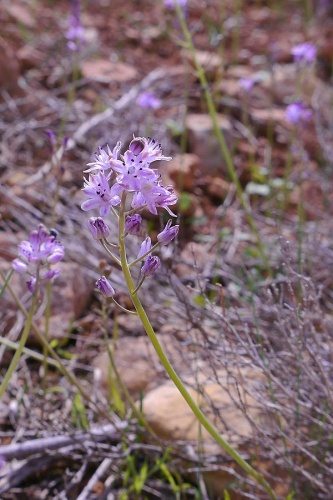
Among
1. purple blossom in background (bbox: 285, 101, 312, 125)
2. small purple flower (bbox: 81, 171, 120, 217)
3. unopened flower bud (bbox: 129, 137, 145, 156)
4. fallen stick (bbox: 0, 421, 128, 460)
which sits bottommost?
fallen stick (bbox: 0, 421, 128, 460)

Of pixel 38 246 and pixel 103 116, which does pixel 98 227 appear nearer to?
pixel 38 246

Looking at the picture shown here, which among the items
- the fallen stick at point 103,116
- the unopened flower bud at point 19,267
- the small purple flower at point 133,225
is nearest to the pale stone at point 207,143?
the fallen stick at point 103,116

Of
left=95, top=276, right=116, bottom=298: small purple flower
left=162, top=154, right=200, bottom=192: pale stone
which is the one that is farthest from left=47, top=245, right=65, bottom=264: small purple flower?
left=162, top=154, right=200, bottom=192: pale stone

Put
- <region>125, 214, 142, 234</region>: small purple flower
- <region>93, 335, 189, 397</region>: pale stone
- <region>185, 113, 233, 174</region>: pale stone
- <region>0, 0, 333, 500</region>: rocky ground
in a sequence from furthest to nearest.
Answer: <region>185, 113, 233, 174</region>: pale stone, <region>93, 335, 189, 397</region>: pale stone, <region>0, 0, 333, 500</region>: rocky ground, <region>125, 214, 142, 234</region>: small purple flower

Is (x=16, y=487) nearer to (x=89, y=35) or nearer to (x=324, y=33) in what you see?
(x=89, y=35)

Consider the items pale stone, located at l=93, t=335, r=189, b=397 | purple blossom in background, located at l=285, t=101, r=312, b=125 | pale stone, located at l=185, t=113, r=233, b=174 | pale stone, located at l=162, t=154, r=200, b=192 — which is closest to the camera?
pale stone, located at l=93, t=335, r=189, b=397

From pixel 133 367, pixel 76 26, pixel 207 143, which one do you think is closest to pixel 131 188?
pixel 133 367

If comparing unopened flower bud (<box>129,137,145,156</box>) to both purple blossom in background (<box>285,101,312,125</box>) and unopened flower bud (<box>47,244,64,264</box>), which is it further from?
purple blossom in background (<box>285,101,312,125</box>)
